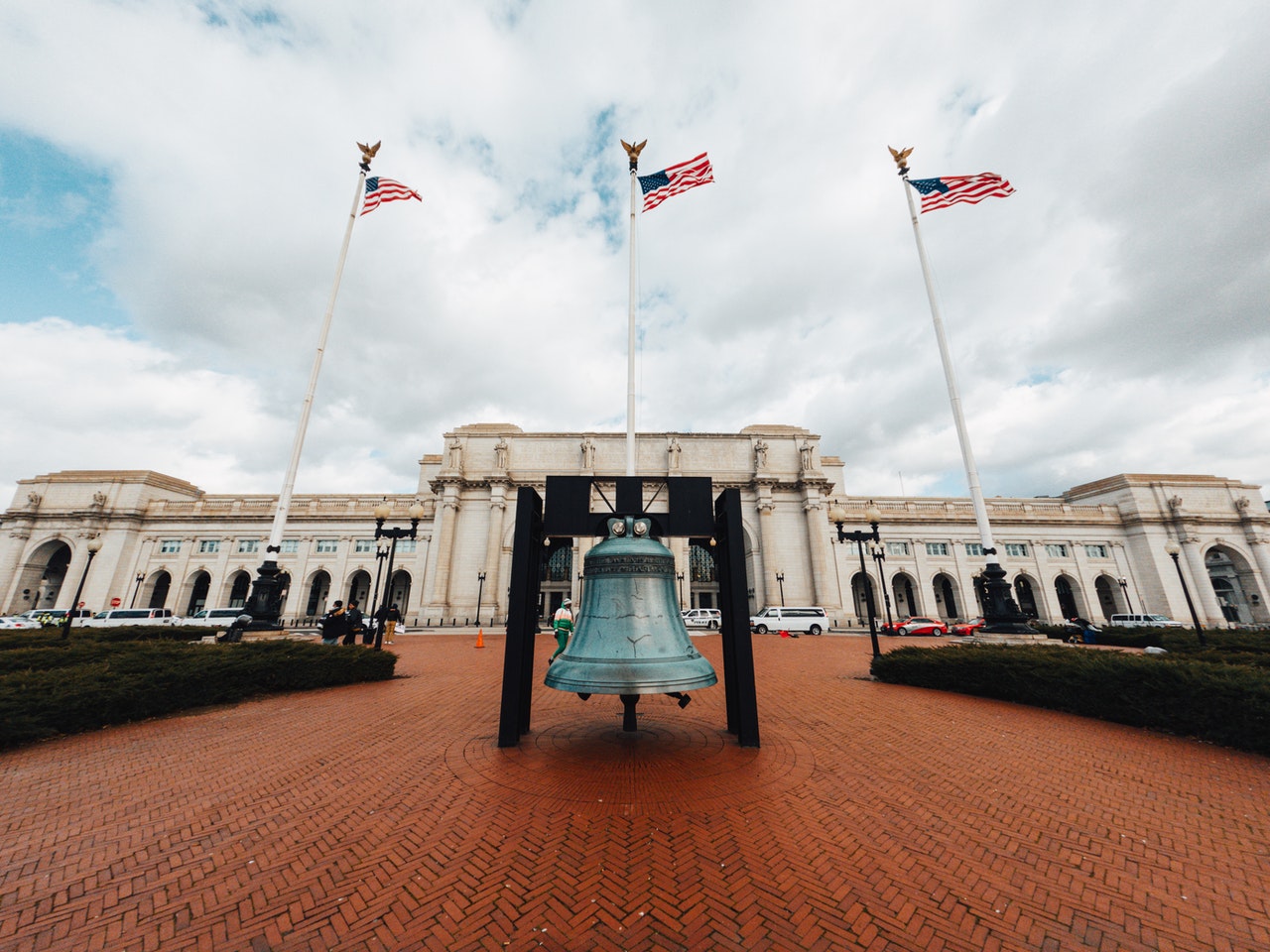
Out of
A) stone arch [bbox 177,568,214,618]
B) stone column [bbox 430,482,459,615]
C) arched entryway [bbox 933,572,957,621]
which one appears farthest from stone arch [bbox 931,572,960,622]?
stone arch [bbox 177,568,214,618]

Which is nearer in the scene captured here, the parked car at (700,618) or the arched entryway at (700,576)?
the parked car at (700,618)

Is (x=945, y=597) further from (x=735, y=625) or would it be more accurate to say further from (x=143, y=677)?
(x=143, y=677)

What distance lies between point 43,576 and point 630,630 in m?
71.8

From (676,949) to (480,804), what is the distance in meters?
2.90

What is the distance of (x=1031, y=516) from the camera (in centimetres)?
4888

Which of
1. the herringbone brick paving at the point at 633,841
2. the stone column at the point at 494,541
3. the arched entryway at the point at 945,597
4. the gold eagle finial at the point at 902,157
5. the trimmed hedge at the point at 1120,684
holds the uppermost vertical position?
the gold eagle finial at the point at 902,157

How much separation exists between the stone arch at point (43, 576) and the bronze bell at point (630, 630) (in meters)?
68.8

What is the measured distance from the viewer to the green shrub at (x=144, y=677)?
24.7ft

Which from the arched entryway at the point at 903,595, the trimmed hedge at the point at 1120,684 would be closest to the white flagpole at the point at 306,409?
the trimmed hedge at the point at 1120,684

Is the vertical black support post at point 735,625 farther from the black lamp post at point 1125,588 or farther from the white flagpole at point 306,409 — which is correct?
the black lamp post at point 1125,588

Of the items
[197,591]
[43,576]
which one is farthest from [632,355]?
[43,576]

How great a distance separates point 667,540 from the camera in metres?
43.0

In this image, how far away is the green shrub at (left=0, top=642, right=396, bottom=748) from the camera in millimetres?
7523

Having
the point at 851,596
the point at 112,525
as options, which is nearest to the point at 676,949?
the point at 851,596
